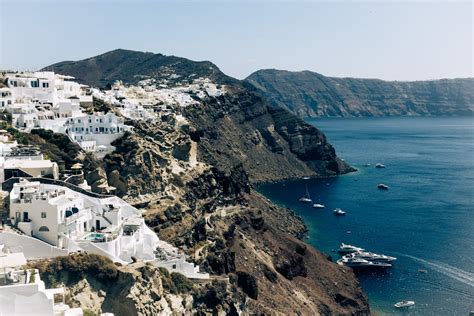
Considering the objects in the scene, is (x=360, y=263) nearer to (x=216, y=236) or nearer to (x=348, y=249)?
(x=348, y=249)

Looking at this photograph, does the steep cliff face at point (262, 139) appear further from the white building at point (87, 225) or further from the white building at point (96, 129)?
the white building at point (87, 225)

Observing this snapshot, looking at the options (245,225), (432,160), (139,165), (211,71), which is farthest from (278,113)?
(139,165)

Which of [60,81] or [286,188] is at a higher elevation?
[60,81]

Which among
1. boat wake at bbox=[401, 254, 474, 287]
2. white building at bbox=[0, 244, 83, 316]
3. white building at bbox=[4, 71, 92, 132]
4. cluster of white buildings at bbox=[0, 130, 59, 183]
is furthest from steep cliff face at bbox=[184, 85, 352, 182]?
white building at bbox=[0, 244, 83, 316]

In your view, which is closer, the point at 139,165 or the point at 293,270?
the point at 139,165

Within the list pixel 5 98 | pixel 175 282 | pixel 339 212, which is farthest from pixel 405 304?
pixel 5 98

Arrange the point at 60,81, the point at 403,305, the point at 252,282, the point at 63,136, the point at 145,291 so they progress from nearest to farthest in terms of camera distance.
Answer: the point at 145,291, the point at 252,282, the point at 63,136, the point at 403,305, the point at 60,81

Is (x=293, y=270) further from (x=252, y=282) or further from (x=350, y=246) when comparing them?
(x=350, y=246)
